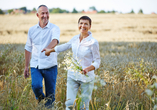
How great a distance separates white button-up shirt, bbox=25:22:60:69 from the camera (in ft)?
10.1

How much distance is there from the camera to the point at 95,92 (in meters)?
3.45

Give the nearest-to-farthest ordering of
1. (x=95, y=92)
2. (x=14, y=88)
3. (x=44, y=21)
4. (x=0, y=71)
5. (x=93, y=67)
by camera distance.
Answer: (x=93, y=67), (x=14, y=88), (x=44, y=21), (x=95, y=92), (x=0, y=71)

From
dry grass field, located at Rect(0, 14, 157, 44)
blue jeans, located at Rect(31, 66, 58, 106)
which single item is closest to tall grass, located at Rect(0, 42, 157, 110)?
blue jeans, located at Rect(31, 66, 58, 106)

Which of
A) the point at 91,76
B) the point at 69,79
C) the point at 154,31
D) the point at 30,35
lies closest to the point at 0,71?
the point at 30,35

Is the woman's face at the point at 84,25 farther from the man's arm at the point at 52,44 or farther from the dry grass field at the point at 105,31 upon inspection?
the dry grass field at the point at 105,31

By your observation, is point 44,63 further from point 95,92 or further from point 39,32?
point 95,92

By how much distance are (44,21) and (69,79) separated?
1.14 metres

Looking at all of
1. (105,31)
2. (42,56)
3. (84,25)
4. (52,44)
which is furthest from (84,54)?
(105,31)

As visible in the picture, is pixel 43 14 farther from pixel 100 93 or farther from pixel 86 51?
pixel 100 93

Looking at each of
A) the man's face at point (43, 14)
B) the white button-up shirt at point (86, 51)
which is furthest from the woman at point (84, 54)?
the man's face at point (43, 14)

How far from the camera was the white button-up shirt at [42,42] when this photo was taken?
308 centimetres

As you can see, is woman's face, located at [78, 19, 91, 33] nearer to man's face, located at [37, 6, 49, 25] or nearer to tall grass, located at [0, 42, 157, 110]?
man's face, located at [37, 6, 49, 25]

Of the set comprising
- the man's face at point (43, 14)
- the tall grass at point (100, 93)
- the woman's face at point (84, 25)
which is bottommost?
the tall grass at point (100, 93)

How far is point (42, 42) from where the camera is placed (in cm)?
314
